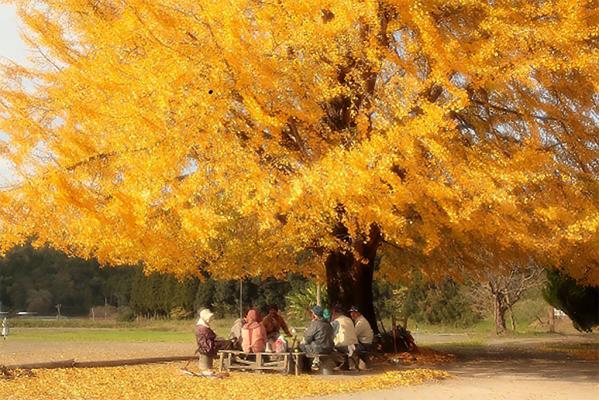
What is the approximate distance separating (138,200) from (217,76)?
2049 mm

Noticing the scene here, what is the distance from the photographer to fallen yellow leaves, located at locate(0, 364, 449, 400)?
10.5m

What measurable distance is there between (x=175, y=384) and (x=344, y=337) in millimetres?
3245

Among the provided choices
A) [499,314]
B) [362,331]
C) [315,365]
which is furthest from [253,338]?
[499,314]

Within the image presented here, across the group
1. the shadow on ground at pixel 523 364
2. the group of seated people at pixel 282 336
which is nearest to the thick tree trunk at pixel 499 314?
the shadow on ground at pixel 523 364

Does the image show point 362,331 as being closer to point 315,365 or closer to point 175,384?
point 315,365

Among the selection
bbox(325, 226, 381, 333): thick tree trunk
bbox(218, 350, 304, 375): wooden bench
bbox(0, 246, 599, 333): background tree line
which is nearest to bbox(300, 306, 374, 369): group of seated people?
bbox(218, 350, 304, 375): wooden bench

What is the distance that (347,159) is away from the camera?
1067cm

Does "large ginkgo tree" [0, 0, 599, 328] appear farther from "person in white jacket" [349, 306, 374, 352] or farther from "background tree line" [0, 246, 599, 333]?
"background tree line" [0, 246, 599, 333]

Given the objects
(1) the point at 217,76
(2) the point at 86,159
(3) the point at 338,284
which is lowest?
(3) the point at 338,284

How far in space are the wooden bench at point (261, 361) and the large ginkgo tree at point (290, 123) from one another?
1.82 metres

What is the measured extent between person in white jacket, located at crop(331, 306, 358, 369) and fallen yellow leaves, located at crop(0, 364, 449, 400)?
0.97 meters

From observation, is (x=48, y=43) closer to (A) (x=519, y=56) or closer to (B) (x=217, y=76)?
(B) (x=217, y=76)

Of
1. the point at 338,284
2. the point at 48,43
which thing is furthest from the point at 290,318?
the point at 48,43

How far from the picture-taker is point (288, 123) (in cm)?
1216
